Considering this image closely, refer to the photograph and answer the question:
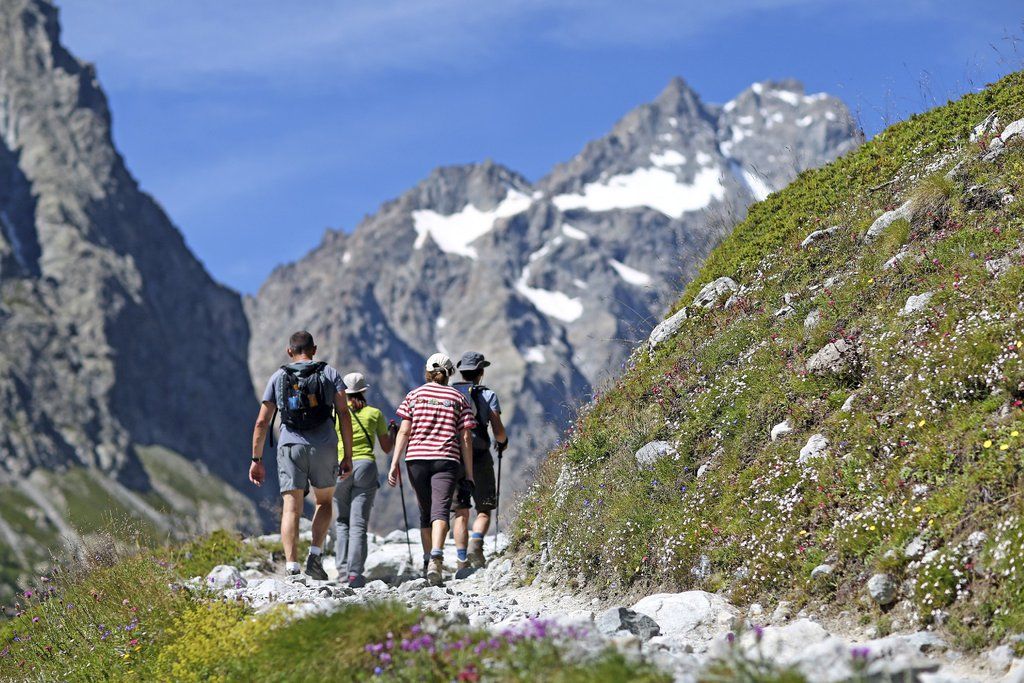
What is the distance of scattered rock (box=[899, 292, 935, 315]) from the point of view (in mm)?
10789

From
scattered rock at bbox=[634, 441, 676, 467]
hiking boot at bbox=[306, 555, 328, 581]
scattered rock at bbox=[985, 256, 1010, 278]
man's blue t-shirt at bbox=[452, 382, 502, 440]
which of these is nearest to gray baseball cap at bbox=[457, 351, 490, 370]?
man's blue t-shirt at bbox=[452, 382, 502, 440]

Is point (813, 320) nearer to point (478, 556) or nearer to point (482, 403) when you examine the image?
point (482, 403)

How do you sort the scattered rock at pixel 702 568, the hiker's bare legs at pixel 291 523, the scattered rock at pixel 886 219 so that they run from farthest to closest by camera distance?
the scattered rock at pixel 886 219 < the hiker's bare legs at pixel 291 523 < the scattered rock at pixel 702 568

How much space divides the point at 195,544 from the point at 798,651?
1192 cm

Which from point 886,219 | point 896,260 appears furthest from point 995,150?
point 896,260

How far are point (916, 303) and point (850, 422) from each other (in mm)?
1779

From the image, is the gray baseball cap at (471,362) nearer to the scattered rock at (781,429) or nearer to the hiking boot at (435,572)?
the hiking boot at (435,572)

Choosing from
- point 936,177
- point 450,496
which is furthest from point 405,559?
point 936,177

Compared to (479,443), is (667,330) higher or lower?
higher

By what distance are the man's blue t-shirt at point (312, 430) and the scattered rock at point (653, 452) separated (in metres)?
3.68

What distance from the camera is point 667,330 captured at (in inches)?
610

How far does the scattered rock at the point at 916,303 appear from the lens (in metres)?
10.8

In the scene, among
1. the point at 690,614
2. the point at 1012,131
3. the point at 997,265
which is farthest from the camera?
the point at 1012,131

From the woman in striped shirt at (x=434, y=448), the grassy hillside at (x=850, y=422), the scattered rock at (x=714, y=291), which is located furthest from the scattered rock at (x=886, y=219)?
the woman in striped shirt at (x=434, y=448)
